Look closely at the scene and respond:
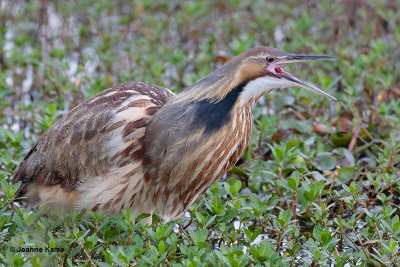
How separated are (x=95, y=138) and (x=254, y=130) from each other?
110cm

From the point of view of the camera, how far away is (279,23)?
5934 millimetres

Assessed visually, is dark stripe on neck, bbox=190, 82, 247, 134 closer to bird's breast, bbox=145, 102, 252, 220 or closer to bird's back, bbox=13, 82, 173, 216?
bird's breast, bbox=145, 102, 252, 220

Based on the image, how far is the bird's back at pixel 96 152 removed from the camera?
9.77ft

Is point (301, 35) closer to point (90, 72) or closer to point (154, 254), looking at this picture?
point (90, 72)

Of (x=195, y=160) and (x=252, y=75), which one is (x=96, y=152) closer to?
(x=195, y=160)

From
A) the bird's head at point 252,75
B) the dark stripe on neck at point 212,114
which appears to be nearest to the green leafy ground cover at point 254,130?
the dark stripe on neck at point 212,114

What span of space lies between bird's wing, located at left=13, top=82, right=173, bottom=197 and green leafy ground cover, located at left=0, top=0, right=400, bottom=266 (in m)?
0.19

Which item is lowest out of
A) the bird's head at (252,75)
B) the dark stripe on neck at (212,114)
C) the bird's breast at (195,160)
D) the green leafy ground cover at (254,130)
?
the green leafy ground cover at (254,130)

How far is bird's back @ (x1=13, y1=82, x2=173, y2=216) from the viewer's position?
298cm

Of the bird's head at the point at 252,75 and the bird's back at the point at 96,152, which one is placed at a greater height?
the bird's head at the point at 252,75

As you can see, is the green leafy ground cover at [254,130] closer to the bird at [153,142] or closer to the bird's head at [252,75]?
the bird at [153,142]

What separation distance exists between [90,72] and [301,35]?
154cm

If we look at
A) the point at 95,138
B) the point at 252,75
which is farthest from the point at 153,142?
the point at 252,75

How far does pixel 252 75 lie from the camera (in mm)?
2820
